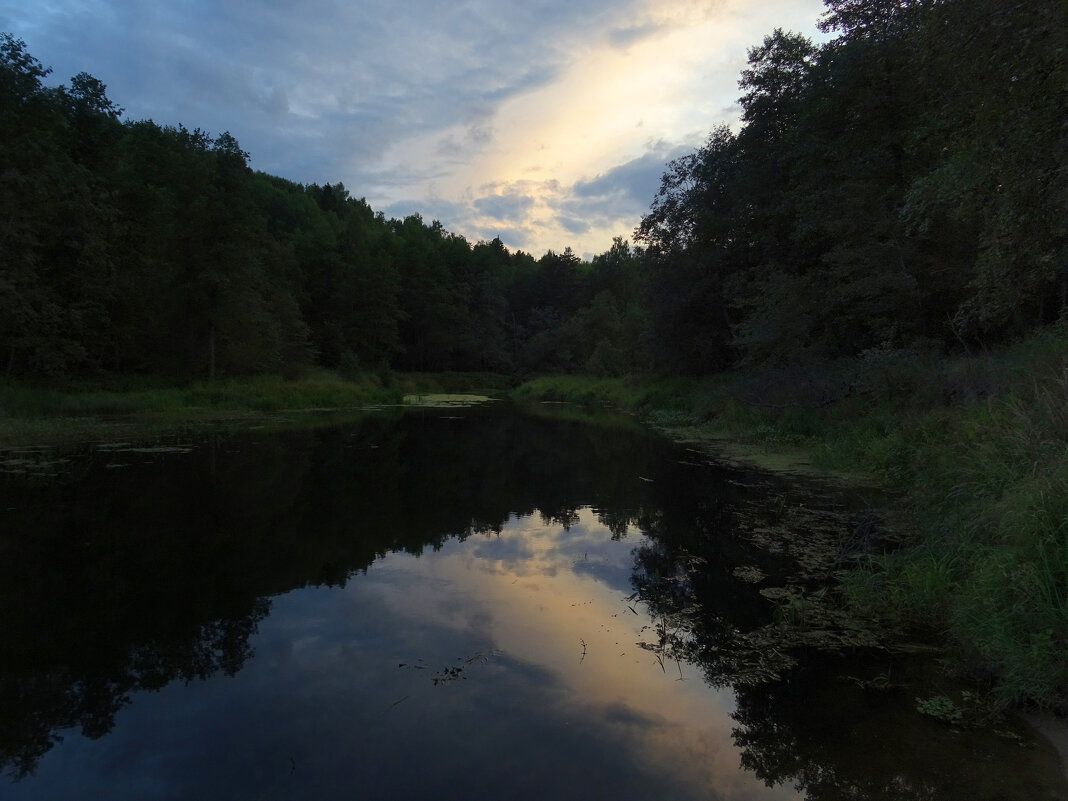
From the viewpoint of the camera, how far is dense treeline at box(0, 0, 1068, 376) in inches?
312

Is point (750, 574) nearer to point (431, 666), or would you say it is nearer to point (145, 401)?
point (431, 666)

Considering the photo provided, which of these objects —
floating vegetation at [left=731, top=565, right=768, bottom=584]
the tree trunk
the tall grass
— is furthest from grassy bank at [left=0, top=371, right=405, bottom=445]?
floating vegetation at [left=731, top=565, right=768, bottom=584]

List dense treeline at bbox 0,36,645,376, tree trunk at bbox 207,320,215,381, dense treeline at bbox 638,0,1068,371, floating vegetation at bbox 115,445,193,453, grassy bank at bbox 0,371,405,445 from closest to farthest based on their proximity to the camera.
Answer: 1. dense treeline at bbox 638,0,1068,371
2. floating vegetation at bbox 115,445,193,453
3. grassy bank at bbox 0,371,405,445
4. dense treeline at bbox 0,36,645,376
5. tree trunk at bbox 207,320,215,381

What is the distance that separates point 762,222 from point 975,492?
2077 cm

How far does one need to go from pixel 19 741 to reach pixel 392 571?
141 inches

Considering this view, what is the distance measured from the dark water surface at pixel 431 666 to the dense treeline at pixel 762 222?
→ 5.44 meters

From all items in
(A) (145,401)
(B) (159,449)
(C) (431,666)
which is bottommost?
(B) (159,449)

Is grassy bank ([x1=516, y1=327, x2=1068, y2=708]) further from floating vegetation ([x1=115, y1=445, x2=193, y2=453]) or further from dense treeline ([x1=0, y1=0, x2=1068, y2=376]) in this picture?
floating vegetation ([x1=115, y1=445, x2=193, y2=453])

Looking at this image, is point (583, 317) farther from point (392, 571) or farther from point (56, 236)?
point (392, 571)

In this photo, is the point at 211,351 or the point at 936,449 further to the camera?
the point at 211,351

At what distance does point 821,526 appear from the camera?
809cm

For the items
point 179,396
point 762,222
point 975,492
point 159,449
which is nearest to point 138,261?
point 179,396

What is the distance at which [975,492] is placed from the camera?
5.80 m

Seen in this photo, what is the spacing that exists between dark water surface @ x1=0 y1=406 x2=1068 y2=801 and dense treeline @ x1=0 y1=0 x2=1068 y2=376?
544 cm
